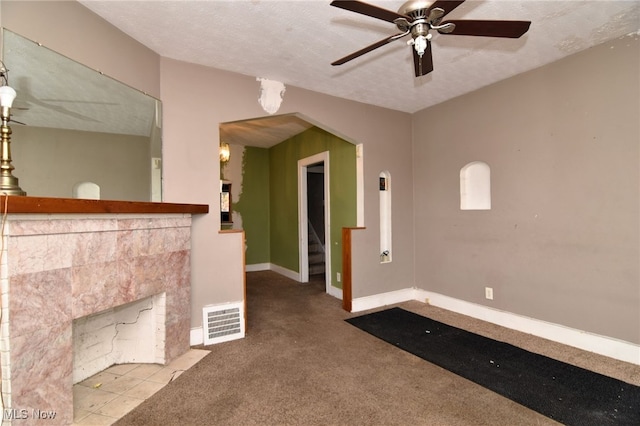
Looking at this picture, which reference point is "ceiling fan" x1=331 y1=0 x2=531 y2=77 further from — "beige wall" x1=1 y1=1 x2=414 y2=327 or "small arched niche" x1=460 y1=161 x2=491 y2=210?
"small arched niche" x1=460 y1=161 x2=491 y2=210

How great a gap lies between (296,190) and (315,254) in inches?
58.7

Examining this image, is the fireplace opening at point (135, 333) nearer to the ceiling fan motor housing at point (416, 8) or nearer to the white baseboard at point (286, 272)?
the ceiling fan motor housing at point (416, 8)

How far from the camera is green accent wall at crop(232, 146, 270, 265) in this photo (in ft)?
19.7

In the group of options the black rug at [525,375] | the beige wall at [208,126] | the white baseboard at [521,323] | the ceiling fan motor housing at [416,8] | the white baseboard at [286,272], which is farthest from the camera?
the white baseboard at [286,272]

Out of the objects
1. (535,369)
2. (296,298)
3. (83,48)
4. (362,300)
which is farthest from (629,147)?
(83,48)

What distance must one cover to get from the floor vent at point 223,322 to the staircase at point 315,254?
2827mm

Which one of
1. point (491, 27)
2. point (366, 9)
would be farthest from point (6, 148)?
point (491, 27)

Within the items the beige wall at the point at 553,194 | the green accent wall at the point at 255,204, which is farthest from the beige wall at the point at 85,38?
the green accent wall at the point at 255,204

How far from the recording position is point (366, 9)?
1491 millimetres

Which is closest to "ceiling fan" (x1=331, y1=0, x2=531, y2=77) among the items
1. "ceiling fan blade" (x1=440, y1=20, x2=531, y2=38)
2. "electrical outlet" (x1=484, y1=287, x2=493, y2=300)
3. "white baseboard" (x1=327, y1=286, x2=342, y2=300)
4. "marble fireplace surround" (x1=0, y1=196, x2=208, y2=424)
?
"ceiling fan blade" (x1=440, y1=20, x2=531, y2=38)

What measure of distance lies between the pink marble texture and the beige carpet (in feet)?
1.59

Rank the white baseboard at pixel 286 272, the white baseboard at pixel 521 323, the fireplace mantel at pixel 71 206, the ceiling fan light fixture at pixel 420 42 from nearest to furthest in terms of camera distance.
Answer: the fireplace mantel at pixel 71 206
the ceiling fan light fixture at pixel 420 42
the white baseboard at pixel 521 323
the white baseboard at pixel 286 272

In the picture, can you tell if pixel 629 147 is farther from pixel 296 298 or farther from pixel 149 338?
pixel 149 338

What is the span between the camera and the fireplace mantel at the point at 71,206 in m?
1.30
